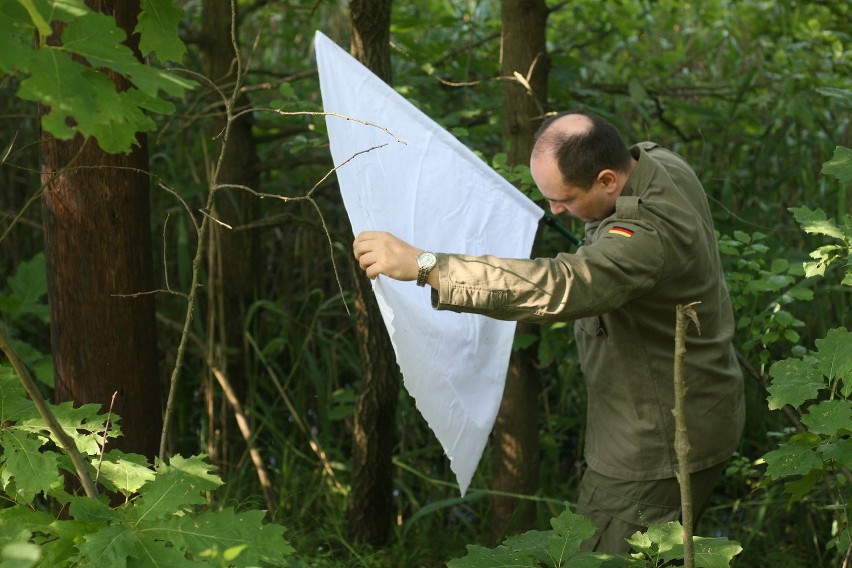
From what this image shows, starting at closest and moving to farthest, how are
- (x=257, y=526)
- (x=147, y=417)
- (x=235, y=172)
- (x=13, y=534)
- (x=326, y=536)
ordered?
(x=13, y=534) → (x=257, y=526) → (x=147, y=417) → (x=326, y=536) → (x=235, y=172)

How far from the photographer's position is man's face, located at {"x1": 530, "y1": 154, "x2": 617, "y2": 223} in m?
2.49

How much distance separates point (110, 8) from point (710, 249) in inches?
67.7

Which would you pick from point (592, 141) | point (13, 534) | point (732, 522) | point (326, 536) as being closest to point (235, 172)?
point (326, 536)

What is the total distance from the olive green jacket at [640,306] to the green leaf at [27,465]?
0.91 metres

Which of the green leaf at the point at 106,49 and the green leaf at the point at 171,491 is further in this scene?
the green leaf at the point at 171,491

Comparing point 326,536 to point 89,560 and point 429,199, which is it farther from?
point 89,560

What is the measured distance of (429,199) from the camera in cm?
267

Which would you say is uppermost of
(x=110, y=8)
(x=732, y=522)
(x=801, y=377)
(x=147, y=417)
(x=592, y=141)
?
(x=110, y=8)

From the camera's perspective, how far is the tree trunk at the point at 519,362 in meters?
3.38

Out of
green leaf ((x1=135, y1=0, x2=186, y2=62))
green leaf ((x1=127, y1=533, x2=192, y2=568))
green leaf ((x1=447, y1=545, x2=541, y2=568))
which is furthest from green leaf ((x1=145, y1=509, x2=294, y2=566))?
green leaf ((x1=135, y1=0, x2=186, y2=62))

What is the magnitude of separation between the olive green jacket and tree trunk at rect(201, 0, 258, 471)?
70.3 inches

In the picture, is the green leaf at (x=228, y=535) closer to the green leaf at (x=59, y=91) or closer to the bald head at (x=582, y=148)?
the green leaf at (x=59, y=91)

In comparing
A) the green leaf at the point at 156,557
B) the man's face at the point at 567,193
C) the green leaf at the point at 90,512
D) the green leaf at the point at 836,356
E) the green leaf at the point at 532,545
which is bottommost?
the green leaf at the point at 532,545

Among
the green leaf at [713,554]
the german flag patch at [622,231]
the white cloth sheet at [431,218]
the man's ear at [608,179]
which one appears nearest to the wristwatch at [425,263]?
the white cloth sheet at [431,218]
